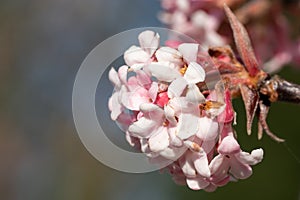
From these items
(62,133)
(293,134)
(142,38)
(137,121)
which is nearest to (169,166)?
(137,121)

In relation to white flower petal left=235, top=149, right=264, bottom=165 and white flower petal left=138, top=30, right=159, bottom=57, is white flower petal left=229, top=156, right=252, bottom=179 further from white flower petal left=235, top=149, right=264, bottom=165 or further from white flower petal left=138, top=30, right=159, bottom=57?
white flower petal left=138, top=30, right=159, bottom=57

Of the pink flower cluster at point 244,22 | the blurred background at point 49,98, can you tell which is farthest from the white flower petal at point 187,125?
the blurred background at point 49,98

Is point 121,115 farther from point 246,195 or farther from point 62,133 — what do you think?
point 62,133

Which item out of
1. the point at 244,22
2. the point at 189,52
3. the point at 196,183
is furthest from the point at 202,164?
the point at 244,22

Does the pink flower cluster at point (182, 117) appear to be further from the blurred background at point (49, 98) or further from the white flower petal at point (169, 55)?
the blurred background at point (49, 98)

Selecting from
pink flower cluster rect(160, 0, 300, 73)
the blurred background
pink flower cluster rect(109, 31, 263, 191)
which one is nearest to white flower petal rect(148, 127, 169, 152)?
pink flower cluster rect(109, 31, 263, 191)

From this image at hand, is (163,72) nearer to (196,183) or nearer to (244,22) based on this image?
(196,183)

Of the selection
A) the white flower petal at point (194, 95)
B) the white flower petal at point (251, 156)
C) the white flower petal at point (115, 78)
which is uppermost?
the white flower petal at point (115, 78)
